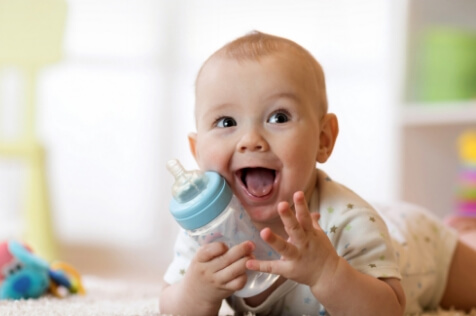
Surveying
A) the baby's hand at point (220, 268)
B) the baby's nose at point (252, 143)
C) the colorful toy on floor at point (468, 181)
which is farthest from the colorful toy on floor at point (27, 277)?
the colorful toy on floor at point (468, 181)

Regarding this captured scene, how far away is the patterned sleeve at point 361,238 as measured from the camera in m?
0.91

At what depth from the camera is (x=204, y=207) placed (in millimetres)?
819

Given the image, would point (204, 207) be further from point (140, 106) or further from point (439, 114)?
point (140, 106)

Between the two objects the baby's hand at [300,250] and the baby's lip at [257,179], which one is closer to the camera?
the baby's hand at [300,250]

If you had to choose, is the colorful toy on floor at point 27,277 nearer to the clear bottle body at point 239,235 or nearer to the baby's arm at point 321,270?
the clear bottle body at point 239,235

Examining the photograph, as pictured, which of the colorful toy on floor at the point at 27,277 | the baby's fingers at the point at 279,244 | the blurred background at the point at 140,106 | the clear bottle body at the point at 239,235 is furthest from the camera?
the blurred background at the point at 140,106

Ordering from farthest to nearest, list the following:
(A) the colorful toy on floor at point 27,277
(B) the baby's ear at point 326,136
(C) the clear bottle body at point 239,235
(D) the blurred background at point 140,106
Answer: (D) the blurred background at point 140,106
(A) the colorful toy on floor at point 27,277
(B) the baby's ear at point 326,136
(C) the clear bottle body at point 239,235

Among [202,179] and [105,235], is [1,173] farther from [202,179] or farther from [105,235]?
[202,179]

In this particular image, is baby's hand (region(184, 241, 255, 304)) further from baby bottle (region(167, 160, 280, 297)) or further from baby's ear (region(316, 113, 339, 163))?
baby's ear (region(316, 113, 339, 163))

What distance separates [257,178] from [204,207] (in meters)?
0.11

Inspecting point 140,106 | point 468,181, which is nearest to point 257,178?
point 468,181

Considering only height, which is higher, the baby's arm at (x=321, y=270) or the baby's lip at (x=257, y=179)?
the baby's lip at (x=257, y=179)

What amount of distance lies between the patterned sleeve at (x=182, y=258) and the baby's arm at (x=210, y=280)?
0.14 feet

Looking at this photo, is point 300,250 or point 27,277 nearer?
point 300,250
